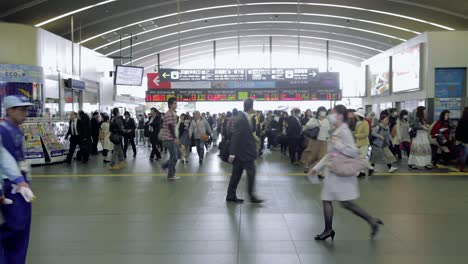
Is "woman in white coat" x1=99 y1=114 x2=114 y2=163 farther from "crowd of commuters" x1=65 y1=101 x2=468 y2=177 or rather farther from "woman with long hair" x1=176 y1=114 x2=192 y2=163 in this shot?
"woman with long hair" x1=176 y1=114 x2=192 y2=163

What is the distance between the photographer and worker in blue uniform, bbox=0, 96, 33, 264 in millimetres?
3424

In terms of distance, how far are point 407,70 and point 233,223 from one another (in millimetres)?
15625

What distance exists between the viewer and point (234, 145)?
7520 millimetres

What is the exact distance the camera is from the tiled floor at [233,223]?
4828mm

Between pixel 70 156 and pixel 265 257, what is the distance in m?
10.8

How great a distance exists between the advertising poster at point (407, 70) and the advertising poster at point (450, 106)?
1.08 meters

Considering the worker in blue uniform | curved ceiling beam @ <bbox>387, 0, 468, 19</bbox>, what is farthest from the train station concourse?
curved ceiling beam @ <bbox>387, 0, 468, 19</bbox>

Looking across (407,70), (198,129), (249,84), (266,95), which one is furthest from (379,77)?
(198,129)

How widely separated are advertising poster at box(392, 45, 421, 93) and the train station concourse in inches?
5.0

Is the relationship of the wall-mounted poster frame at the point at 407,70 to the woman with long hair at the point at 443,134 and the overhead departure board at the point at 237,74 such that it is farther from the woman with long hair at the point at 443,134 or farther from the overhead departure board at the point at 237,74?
the woman with long hair at the point at 443,134

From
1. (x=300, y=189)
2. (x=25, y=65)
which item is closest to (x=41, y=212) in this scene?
(x=300, y=189)

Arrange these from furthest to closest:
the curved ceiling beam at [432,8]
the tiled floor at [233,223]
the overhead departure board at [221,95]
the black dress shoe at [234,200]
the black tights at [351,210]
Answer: the curved ceiling beam at [432,8] → the overhead departure board at [221,95] → the black dress shoe at [234,200] → the black tights at [351,210] → the tiled floor at [233,223]

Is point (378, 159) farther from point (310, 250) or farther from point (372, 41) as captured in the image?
point (372, 41)

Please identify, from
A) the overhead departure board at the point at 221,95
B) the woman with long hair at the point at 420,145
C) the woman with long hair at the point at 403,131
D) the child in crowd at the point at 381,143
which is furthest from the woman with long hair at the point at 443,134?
the overhead departure board at the point at 221,95
